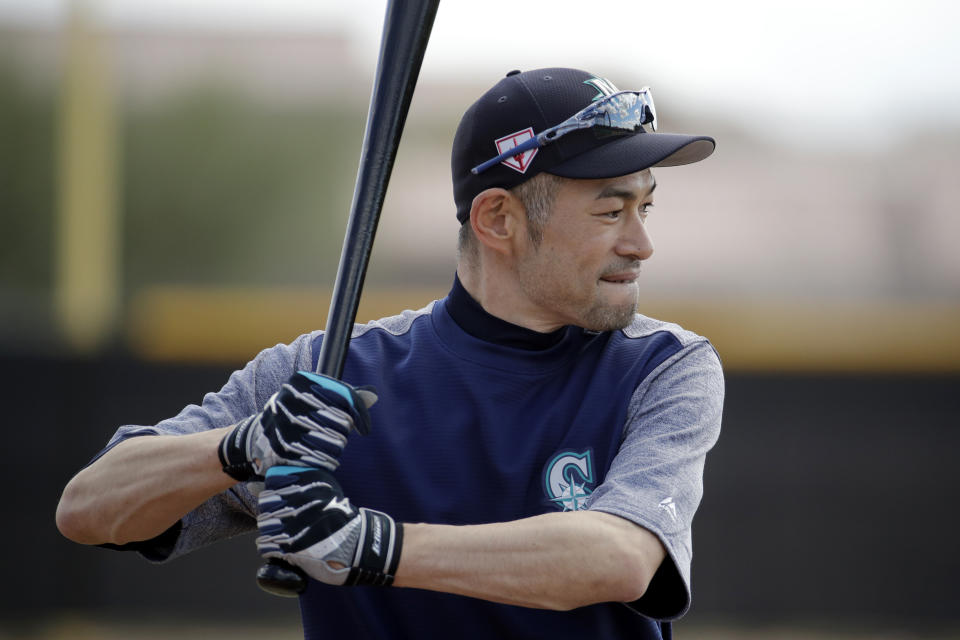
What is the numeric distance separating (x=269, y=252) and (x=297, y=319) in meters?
3.94

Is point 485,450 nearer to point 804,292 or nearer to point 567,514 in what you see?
point 567,514

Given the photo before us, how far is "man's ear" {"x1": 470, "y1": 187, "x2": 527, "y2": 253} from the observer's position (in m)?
2.18

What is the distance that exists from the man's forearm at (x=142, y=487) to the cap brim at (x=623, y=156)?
82 centimetres

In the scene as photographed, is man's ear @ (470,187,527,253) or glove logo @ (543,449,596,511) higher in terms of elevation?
man's ear @ (470,187,527,253)

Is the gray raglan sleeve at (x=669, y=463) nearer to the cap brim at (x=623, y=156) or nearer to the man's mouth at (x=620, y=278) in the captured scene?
the man's mouth at (x=620, y=278)

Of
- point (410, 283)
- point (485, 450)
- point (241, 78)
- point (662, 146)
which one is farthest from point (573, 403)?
point (241, 78)

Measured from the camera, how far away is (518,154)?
84.0 inches

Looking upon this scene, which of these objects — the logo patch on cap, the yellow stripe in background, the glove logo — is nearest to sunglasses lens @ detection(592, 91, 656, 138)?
the logo patch on cap

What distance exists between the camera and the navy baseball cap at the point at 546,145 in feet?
6.78

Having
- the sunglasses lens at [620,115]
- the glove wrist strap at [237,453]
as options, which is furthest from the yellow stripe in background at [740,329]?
the glove wrist strap at [237,453]

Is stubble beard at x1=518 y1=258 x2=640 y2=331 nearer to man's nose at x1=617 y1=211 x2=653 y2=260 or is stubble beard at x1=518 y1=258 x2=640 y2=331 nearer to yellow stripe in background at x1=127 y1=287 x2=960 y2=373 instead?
man's nose at x1=617 y1=211 x2=653 y2=260

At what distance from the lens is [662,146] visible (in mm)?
2066

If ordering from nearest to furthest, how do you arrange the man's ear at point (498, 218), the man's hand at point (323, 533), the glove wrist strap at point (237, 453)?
the man's hand at point (323, 533) < the glove wrist strap at point (237, 453) < the man's ear at point (498, 218)

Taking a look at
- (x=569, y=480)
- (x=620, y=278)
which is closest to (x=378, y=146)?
(x=620, y=278)
